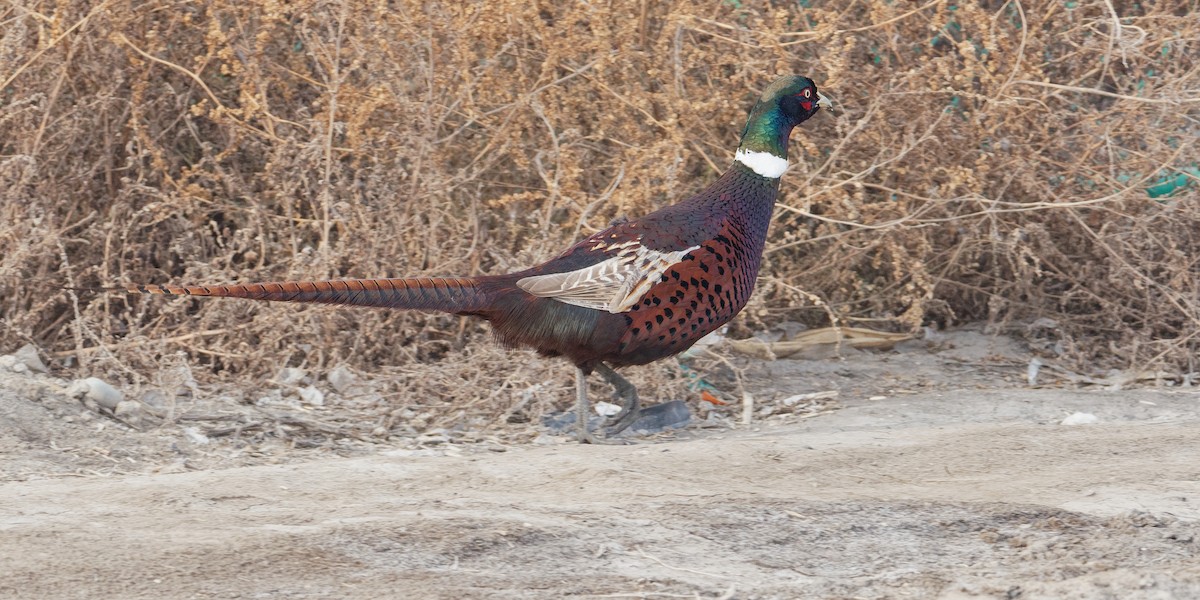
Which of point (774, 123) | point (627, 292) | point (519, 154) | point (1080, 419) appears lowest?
point (1080, 419)

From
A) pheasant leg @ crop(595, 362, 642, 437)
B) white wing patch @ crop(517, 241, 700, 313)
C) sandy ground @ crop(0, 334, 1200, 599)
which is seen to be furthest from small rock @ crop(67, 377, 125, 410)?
pheasant leg @ crop(595, 362, 642, 437)

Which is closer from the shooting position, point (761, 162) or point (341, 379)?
point (761, 162)

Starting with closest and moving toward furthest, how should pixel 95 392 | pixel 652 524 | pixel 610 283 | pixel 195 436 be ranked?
pixel 652 524 < pixel 610 283 < pixel 195 436 < pixel 95 392

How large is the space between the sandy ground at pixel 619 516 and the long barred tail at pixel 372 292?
→ 462mm

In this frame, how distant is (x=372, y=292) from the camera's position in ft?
13.4

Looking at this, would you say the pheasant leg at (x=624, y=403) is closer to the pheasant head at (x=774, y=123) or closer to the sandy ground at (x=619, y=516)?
the sandy ground at (x=619, y=516)

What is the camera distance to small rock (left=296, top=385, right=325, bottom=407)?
17.0 feet

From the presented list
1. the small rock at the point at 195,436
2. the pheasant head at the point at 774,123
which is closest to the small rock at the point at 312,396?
the small rock at the point at 195,436

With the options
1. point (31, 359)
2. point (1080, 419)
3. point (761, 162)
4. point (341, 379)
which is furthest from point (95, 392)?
point (1080, 419)

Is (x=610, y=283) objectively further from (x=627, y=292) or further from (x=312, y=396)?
(x=312, y=396)

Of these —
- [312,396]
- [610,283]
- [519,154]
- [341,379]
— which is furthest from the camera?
[519,154]

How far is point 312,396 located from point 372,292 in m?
1.23

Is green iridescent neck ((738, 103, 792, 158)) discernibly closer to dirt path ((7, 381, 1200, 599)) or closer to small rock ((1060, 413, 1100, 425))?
dirt path ((7, 381, 1200, 599))

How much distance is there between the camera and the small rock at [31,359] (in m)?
5.14
